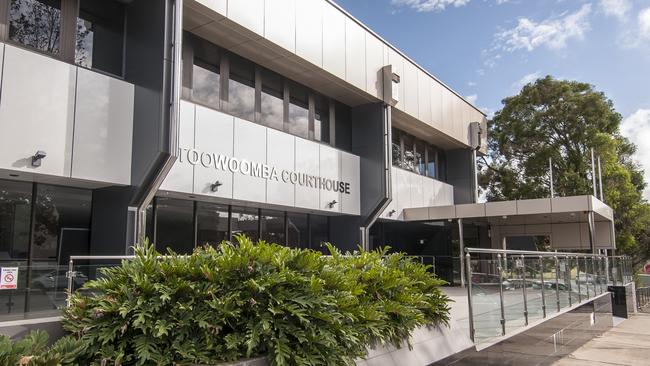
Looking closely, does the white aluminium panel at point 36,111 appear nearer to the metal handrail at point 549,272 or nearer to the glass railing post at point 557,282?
the metal handrail at point 549,272

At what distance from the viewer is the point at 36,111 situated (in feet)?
31.4

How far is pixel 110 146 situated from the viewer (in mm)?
10820

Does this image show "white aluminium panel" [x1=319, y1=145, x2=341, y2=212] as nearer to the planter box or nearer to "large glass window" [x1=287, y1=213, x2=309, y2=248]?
"large glass window" [x1=287, y1=213, x2=309, y2=248]

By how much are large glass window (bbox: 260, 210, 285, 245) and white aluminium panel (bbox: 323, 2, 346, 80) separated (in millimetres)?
4757

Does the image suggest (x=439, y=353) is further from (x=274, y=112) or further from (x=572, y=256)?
(x=274, y=112)

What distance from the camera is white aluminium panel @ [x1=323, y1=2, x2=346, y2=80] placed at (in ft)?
52.3

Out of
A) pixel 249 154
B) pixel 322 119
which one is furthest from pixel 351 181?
pixel 249 154

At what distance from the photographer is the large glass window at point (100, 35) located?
1102cm

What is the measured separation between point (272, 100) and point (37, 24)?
22.6 ft

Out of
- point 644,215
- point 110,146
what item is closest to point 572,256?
point 110,146

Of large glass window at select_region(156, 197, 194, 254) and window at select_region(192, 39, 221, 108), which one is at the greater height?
window at select_region(192, 39, 221, 108)

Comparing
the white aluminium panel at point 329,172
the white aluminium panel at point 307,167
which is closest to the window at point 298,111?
the white aluminium panel at point 307,167

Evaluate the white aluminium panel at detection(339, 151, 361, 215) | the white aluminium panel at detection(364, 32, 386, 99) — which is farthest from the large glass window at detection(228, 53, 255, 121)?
the white aluminium panel at detection(364, 32, 386, 99)

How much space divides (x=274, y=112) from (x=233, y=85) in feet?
5.76
